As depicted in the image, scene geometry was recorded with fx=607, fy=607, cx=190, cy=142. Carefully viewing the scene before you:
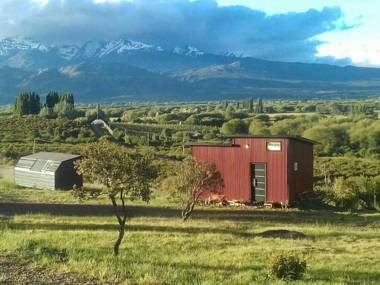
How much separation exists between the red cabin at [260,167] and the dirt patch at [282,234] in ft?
30.3

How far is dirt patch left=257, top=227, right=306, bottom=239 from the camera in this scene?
18.0m

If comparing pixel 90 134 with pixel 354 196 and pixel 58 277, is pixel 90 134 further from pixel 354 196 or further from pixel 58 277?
pixel 58 277

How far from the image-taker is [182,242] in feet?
52.6

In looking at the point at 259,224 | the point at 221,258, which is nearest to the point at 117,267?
the point at 221,258

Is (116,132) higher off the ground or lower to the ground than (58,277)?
higher

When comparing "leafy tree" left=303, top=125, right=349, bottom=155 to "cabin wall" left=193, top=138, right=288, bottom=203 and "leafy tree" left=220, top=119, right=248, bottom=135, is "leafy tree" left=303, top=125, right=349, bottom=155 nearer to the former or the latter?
"leafy tree" left=220, top=119, right=248, bottom=135

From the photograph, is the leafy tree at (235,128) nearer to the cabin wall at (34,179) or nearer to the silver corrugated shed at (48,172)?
the silver corrugated shed at (48,172)

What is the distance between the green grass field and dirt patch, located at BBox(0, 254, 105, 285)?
0.79 ft

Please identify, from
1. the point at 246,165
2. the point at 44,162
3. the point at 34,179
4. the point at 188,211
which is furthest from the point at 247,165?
the point at 34,179

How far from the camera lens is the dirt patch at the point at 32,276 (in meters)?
8.72

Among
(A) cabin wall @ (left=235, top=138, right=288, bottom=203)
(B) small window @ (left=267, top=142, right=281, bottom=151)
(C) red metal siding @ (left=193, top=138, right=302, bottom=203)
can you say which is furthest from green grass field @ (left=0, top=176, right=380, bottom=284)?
(B) small window @ (left=267, top=142, right=281, bottom=151)

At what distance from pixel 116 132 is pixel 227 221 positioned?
55252mm

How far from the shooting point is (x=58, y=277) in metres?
9.07

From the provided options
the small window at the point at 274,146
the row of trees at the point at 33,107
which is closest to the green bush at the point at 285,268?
the small window at the point at 274,146
